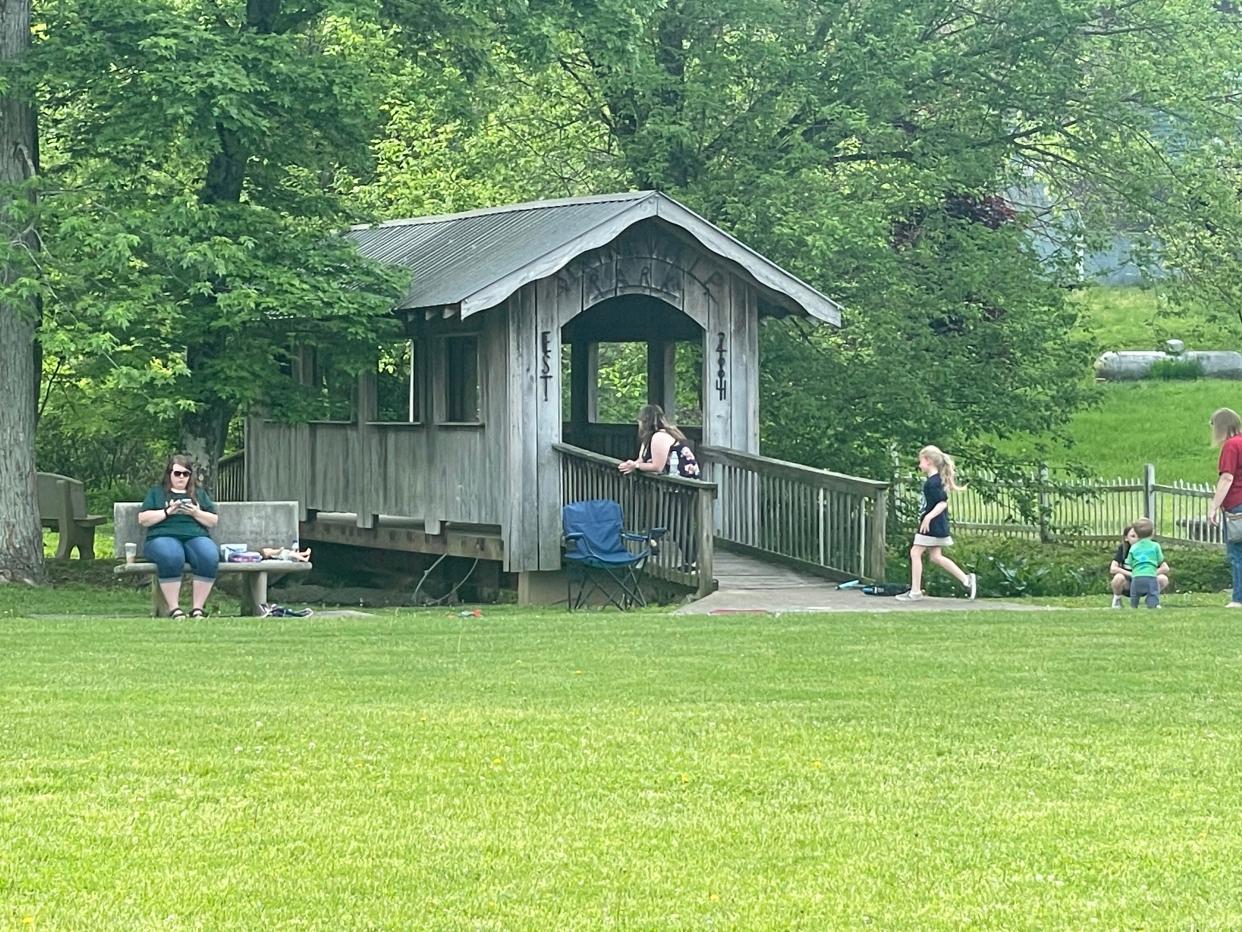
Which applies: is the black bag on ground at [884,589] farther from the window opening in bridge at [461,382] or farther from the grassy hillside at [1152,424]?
the grassy hillside at [1152,424]

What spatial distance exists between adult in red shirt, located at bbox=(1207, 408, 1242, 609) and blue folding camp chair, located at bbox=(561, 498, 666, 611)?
532 cm

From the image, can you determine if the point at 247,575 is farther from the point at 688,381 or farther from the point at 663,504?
the point at 688,381

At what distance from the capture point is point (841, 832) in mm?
7398

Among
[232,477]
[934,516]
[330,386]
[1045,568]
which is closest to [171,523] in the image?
[934,516]

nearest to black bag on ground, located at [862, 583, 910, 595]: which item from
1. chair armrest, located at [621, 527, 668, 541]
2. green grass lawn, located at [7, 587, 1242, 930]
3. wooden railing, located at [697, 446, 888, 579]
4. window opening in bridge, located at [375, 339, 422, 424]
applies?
wooden railing, located at [697, 446, 888, 579]

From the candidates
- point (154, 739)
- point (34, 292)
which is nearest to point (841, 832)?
point (154, 739)

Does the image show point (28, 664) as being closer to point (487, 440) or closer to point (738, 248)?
point (487, 440)

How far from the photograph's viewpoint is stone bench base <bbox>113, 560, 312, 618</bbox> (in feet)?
55.8

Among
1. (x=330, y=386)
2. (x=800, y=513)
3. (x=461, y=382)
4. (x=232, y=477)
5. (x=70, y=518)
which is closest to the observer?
(x=800, y=513)

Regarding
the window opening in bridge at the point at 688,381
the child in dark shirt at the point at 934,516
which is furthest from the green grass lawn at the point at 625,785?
the window opening in bridge at the point at 688,381

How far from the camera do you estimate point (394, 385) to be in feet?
82.5

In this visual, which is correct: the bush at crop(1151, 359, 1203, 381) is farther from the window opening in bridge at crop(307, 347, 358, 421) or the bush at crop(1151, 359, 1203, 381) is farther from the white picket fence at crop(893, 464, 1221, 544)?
the window opening in bridge at crop(307, 347, 358, 421)

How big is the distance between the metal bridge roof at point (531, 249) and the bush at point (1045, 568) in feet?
13.5

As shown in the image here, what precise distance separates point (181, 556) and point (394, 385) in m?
8.26
